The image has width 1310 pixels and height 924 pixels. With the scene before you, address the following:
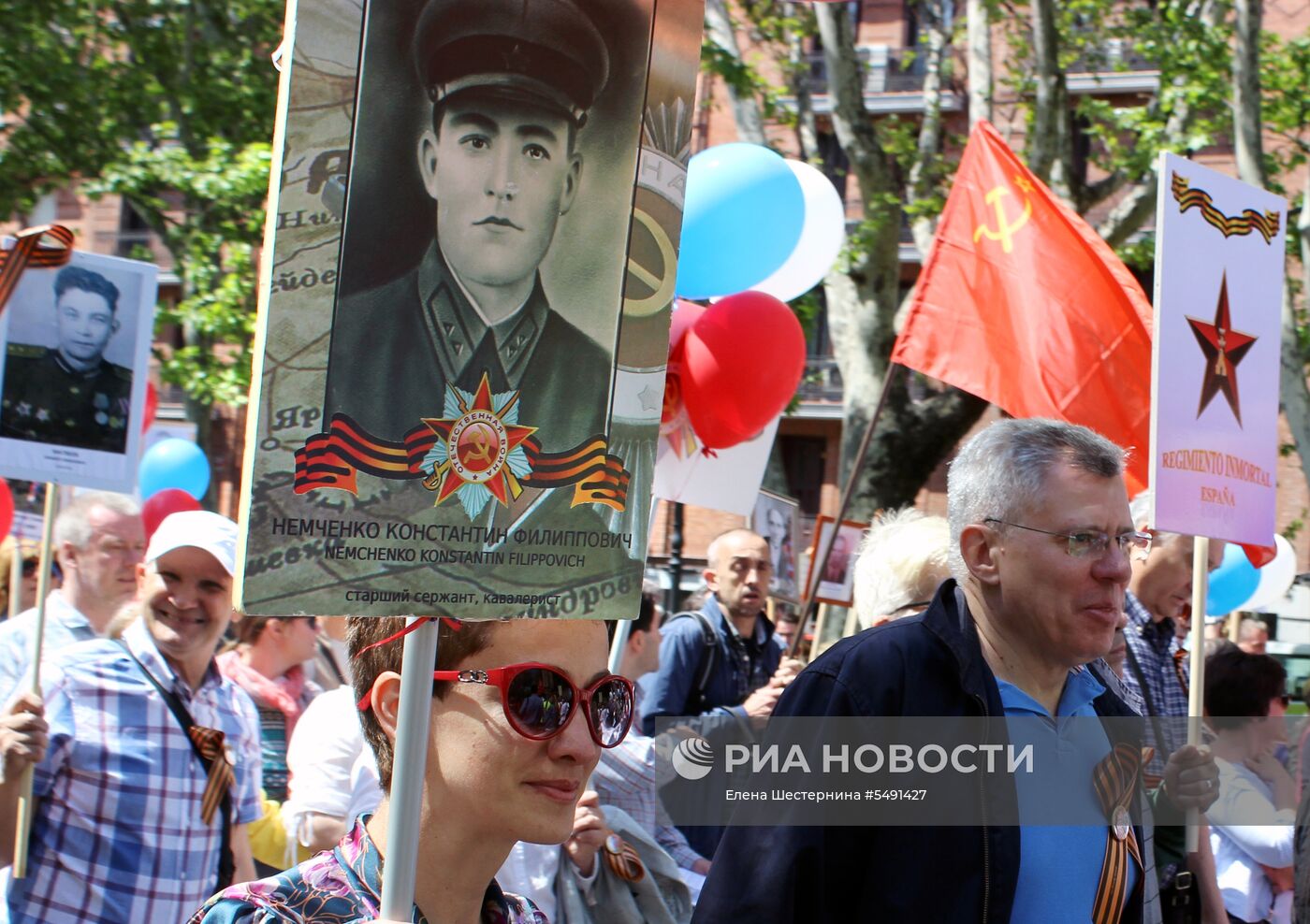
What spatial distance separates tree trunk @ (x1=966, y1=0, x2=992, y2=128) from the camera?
11.9 meters

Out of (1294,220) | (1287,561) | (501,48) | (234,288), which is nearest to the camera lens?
(501,48)

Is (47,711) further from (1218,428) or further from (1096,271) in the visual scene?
(1096,271)

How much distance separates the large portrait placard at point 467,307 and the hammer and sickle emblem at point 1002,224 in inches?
127

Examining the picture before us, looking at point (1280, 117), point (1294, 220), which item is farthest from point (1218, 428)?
point (1294, 220)

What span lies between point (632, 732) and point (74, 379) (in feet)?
6.31

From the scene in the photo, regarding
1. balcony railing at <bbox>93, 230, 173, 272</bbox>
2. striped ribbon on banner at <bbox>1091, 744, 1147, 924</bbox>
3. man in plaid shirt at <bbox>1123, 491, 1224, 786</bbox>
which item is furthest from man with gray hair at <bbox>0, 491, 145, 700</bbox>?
balcony railing at <bbox>93, 230, 173, 272</bbox>

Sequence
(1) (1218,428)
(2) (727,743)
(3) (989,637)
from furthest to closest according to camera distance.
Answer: (1) (1218,428) → (2) (727,743) → (3) (989,637)

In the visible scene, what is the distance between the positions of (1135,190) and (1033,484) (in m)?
10.6

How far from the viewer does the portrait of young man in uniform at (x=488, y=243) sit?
1555 millimetres

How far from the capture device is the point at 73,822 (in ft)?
11.2

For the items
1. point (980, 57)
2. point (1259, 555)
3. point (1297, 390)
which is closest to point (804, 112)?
point (980, 57)

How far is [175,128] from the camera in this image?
14453 mm

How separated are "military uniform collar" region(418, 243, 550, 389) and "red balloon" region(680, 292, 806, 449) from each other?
10.1ft

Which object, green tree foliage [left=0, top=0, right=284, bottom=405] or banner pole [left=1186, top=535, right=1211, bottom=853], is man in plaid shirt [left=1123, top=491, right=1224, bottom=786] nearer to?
banner pole [left=1186, top=535, right=1211, bottom=853]
